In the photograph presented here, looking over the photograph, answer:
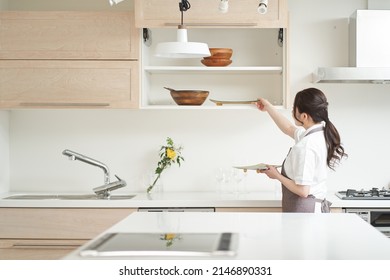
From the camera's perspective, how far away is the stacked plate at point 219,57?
3.41 meters

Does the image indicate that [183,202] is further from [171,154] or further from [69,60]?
[69,60]

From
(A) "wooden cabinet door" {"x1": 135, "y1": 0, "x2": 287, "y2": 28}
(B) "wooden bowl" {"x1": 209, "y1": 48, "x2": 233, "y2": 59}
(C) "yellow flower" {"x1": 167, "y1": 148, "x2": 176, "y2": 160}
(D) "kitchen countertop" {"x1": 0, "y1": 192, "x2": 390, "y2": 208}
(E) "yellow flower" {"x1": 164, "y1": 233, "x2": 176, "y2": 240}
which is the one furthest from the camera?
(C) "yellow flower" {"x1": 167, "y1": 148, "x2": 176, "y2": 160}

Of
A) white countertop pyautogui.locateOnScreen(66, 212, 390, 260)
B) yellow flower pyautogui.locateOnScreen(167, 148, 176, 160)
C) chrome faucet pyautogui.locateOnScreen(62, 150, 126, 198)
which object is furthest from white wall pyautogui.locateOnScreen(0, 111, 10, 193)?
white countertop pyautogui.locateOnScreen(66, 212, 390, 260)

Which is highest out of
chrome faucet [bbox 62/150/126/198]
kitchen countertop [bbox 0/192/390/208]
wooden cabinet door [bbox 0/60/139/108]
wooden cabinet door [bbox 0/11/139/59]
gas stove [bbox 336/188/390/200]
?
wooden cabinet door [bbox 0/11/139/59]

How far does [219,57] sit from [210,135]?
502 mm

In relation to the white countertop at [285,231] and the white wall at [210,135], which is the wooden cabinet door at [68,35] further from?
the white countertop at [285,231]

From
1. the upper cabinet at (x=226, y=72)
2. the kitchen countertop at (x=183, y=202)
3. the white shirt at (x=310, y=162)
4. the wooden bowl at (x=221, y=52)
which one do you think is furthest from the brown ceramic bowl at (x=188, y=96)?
the white shirt at (x=310, y=162)

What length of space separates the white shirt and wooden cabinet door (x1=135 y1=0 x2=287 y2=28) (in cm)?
77

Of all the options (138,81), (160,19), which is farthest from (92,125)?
(160,19)

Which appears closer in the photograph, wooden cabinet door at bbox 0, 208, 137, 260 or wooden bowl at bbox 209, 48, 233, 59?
wooden cabinet door at bbox 0, 208, 137, 260

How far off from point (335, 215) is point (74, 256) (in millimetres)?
1195

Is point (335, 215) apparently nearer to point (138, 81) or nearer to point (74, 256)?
point (74, 256)

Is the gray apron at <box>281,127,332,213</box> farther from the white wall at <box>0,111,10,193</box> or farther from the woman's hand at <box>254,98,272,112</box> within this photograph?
the white wall at <box>0,111,10,193</box>

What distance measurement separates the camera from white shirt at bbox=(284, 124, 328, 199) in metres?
2.73
